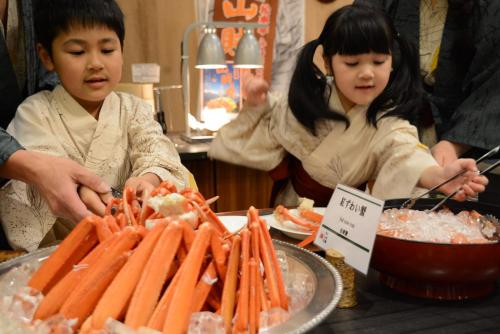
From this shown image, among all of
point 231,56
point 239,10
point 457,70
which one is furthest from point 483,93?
point 239,10

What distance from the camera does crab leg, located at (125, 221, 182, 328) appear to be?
528 millimetres

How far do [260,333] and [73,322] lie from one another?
22 centimetres

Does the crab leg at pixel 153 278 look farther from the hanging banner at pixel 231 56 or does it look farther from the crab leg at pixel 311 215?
the hanging banner at pixel 231 56

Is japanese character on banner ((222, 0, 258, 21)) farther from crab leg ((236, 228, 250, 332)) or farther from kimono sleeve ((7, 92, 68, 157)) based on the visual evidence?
crab leg ((236, 228, 250, 332))

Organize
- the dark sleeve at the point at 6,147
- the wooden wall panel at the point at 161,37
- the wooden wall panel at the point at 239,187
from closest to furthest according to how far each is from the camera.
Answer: the dark sleeve at the point at 6,147 < the wooden wall panel at the point at 239,187 < the wooden wall panel at the point at 161,37

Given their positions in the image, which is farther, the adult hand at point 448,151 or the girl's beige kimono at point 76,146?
the adult hand at point 448,151

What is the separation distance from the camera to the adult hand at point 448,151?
1.56 meters

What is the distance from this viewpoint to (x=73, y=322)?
21.1 inches

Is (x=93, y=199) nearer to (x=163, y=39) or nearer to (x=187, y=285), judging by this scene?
(x=187, y=285)

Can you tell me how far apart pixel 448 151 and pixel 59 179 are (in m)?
1.27

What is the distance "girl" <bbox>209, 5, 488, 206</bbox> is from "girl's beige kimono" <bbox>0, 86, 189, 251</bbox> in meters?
0.35

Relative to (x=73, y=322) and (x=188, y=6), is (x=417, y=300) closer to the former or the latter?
(x=73, y=322)

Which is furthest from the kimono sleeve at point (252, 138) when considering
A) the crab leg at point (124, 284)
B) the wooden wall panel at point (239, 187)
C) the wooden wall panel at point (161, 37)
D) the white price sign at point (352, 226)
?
the wooden wall panel at point (161, 37)

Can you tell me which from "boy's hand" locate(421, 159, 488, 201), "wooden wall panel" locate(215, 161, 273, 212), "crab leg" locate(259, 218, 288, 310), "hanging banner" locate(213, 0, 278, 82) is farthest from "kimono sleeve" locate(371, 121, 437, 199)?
"hanging banner" locate(213, 0, 278, 82)
